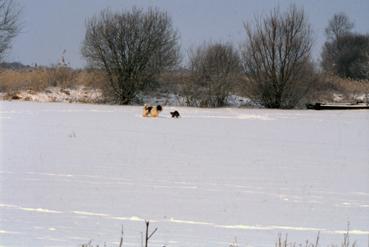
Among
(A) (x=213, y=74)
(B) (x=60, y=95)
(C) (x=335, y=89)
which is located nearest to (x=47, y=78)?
(B) (x=60, y=95)

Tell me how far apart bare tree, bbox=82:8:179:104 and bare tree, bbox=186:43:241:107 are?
174 cm

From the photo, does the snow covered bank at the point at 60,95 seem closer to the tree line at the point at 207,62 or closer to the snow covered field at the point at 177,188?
the tree line at the point at 207,62

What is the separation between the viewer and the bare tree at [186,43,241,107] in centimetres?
3017

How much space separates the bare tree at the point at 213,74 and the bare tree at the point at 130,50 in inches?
68.7

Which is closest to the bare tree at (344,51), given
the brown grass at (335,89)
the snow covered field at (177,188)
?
the brown grass at (335,89)

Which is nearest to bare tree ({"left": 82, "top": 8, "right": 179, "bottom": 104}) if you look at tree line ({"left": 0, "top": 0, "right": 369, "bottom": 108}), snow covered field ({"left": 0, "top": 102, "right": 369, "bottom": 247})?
tree line ({"left": 0, "top": 0, "right": 369, "bottom": 108})

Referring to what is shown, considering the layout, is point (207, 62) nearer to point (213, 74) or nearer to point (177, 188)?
point (213, 74)

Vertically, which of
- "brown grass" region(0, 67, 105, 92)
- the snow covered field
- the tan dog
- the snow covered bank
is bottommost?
the snow covered field

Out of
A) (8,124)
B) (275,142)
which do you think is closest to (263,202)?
(275,142)

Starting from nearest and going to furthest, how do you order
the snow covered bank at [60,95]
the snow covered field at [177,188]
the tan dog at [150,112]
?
1. the snow covered field at [177,188]
2. the tan dog at [150,112]
3. the snow covered bank at [60,95]

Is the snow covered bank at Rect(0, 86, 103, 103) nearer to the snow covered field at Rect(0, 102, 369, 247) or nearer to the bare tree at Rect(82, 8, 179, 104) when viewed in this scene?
the bare tree at Rect(82, 8, 179, 104)

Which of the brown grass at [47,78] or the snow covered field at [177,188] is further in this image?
the brown grass at [47,78]

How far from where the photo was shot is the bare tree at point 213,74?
3017 centimetres

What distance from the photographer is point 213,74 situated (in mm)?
30484
